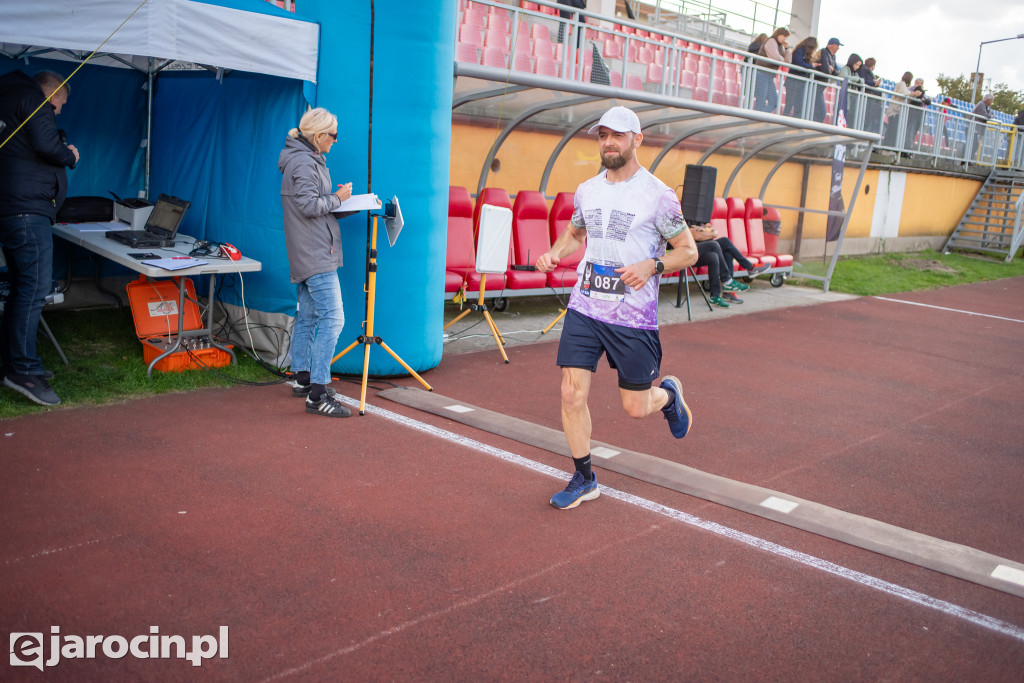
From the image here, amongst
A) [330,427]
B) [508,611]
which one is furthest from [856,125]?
[508,611]

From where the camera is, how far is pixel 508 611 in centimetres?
341

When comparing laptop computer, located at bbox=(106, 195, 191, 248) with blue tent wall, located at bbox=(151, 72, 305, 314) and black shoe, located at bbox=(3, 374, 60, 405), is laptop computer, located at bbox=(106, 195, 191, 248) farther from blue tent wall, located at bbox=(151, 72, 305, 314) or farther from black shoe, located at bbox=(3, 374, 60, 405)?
black shoe, located at bbox=(3, 374, 60, 405)

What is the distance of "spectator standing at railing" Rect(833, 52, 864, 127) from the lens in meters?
17.2

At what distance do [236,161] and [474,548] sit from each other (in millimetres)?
4523

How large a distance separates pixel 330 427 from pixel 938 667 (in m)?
3.81

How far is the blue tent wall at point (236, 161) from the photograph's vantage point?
262 inches

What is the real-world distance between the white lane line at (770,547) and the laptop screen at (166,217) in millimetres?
2777

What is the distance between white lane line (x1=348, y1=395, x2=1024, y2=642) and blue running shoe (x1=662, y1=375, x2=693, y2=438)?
0.53m

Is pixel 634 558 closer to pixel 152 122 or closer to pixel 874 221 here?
pixel 152 122

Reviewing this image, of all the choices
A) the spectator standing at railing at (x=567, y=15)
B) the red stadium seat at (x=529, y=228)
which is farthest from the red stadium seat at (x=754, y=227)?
the red stadium seat at (x=529, y=228)

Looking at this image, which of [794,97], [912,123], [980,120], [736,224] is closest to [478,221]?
[736,224]

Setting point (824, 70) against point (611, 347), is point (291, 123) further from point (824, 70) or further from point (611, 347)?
point (824, 70)

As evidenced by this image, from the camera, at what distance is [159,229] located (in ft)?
→ 22.9

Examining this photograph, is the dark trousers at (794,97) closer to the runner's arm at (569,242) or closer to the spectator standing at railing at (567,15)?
the spectator standing at railing at (567,15)
